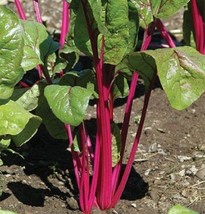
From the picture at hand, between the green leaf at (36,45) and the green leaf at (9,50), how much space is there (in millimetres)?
185

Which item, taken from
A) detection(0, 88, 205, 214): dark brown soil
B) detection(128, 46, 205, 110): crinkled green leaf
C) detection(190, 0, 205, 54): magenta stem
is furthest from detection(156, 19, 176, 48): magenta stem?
detection(128, 46, 205, 110): crinkled green leaf

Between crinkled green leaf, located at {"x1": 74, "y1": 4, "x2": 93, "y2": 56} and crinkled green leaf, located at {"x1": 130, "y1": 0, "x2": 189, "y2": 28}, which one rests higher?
crinkled green leaf, located at {"x1": 130, "y1": 0, "x2": 189, "y2": 28}

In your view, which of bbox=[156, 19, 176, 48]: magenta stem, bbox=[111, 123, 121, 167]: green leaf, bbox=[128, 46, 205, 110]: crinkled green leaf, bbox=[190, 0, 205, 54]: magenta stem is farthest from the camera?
bbox=[190, 0, 205, 54]: magenta stem

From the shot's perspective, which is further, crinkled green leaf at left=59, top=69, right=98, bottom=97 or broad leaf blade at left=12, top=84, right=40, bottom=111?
broad leaf blade at left=12, top=84, right=40, bottom=111

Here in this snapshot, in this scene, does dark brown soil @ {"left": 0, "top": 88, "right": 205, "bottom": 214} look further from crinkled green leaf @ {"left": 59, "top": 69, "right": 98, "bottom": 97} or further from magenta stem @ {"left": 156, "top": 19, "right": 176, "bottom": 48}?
crinkled green leaf @ {"left": 59, "top": 69, "right": 98, "bottom": 97}

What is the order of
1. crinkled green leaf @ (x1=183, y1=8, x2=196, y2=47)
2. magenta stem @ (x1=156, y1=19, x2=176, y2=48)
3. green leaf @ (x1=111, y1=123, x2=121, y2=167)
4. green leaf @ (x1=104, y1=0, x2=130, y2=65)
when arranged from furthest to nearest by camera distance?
crinkled green leaf @ (x1=183, y1=8, x2=196, y2=47) < magenta stem @ (x1=156, y1=19, x2=176, y2=48) < green leaf @ (x1=111, y1=123, x2=121, y2=167) < green leaf @ (x1=104, y1=0, x2=130, y2=65)

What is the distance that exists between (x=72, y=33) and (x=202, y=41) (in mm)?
1053

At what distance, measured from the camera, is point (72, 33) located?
8.41 feet

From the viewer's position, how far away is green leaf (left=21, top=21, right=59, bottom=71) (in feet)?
8.20

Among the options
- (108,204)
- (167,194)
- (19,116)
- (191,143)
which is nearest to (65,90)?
(19,116)

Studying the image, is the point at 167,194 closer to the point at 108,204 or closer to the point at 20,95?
the point at 108,204

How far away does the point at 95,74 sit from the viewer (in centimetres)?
244

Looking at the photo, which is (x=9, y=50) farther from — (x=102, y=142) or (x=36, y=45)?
(x=102, y=142)

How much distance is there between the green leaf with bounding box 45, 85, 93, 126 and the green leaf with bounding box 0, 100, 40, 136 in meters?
0.14
